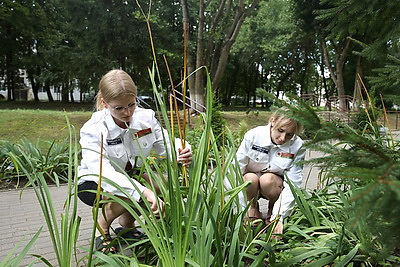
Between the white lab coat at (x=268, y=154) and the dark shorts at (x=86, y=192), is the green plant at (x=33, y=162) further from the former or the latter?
the white lab coat at (x=268, y=154)

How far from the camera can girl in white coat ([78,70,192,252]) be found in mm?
2174

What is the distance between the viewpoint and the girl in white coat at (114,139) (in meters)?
2.17

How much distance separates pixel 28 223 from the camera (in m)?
3.12

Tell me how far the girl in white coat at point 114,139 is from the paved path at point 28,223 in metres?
0.41

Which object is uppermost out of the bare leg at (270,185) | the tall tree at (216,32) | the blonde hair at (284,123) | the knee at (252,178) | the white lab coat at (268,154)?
the tall tree at (216,32)

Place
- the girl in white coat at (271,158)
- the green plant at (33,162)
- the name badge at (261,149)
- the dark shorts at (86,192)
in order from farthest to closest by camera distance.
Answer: the green plant at (33,162) < the name badge at (261,149) < the girl in white coat at (271,158) < the dark shorts at (86,192)

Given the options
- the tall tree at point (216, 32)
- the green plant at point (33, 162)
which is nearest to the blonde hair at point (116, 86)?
the green plant at point (33, 162)

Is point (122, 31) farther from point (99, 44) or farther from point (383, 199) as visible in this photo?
point (383, 199)

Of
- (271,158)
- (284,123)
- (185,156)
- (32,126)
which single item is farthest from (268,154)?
(32,126)

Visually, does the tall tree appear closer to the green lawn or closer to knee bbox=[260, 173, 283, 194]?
the green lawn

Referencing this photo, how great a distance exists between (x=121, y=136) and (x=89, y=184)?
1.37 feet

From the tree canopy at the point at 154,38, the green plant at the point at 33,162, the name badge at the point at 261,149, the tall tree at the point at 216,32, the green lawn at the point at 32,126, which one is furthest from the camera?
the tree canopy at the point at 154,38

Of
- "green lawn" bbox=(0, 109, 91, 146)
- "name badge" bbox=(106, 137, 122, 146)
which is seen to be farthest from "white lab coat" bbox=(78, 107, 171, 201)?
"green lawn" bbox=(0, 109, 91, 146)

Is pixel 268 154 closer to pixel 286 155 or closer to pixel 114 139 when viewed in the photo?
pixel 286 155
